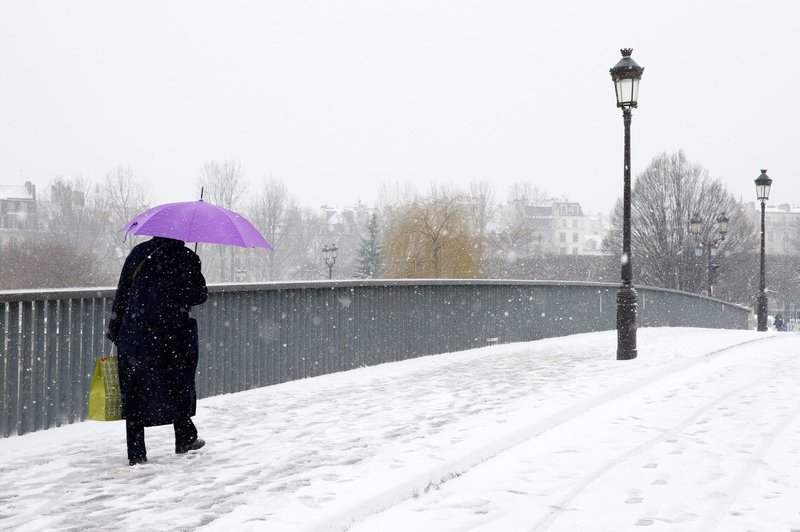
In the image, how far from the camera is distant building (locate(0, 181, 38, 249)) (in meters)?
91.1

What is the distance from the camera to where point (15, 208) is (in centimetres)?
9994

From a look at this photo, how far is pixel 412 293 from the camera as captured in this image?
39.5 feet

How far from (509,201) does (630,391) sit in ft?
368

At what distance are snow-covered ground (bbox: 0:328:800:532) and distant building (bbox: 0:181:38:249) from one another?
3528 inches

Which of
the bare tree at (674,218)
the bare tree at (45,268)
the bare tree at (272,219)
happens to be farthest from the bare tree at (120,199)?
the bare tree at (674,218)

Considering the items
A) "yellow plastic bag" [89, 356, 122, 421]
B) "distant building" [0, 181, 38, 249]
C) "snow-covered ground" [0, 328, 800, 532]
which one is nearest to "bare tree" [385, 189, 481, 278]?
"snow-covered ground" [0, 328, 800, 532]

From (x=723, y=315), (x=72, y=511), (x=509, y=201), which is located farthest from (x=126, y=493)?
(x=509, y=201)

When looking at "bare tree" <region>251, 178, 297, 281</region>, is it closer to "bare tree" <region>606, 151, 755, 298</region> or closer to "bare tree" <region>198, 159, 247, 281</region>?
"bare tree" <region>198, 159, 247, 281</region>

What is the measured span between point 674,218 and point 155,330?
48.6 meters

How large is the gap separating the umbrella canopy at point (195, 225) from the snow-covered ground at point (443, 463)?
1.56m

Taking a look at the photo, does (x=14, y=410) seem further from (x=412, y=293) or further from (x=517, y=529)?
(x=412, y=293)

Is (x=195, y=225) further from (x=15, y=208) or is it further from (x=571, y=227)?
(x=571, y=227)

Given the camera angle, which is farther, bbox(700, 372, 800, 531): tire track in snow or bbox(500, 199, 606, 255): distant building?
bbox(500, 199, 606, 255): distant building

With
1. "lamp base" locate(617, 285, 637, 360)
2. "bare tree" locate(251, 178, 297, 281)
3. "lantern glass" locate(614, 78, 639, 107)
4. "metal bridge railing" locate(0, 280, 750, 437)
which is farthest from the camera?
"bare tree" locate(251, 178, 297, 281)
